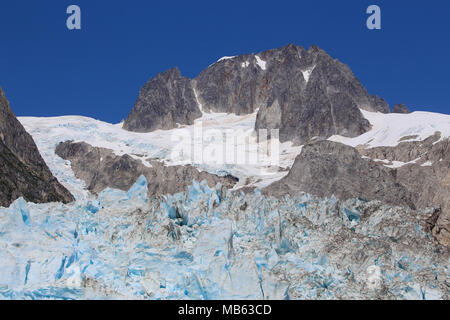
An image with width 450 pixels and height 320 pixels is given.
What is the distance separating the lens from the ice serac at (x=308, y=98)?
150 m

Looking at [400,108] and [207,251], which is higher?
[400,108]

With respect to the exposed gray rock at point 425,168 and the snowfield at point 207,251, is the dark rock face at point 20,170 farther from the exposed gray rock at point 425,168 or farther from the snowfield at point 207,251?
the exposed gray rock at point 425,168

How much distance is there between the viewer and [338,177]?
9550 cm

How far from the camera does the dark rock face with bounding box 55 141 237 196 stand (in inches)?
4710

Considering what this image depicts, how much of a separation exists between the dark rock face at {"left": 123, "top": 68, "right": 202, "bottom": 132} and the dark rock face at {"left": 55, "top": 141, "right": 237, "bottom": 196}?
39576mm

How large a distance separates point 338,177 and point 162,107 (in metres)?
98.2

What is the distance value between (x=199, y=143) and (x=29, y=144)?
53.4m

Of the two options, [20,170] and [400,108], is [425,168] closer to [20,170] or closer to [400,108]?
[20,170]

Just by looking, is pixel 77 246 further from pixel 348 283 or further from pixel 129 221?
pixel 348 283

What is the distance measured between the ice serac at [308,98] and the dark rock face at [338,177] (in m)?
47.7

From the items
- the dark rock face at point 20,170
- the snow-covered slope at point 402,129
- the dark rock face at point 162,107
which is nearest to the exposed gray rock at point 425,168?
the snow-covered slope at point 402,129

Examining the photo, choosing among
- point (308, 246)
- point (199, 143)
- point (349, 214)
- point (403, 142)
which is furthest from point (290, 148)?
point (308, 246)


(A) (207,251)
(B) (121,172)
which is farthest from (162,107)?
(A) (207,251)

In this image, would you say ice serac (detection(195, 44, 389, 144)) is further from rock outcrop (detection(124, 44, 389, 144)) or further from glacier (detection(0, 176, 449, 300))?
glacier (detection(0, 176, 449, 300))
